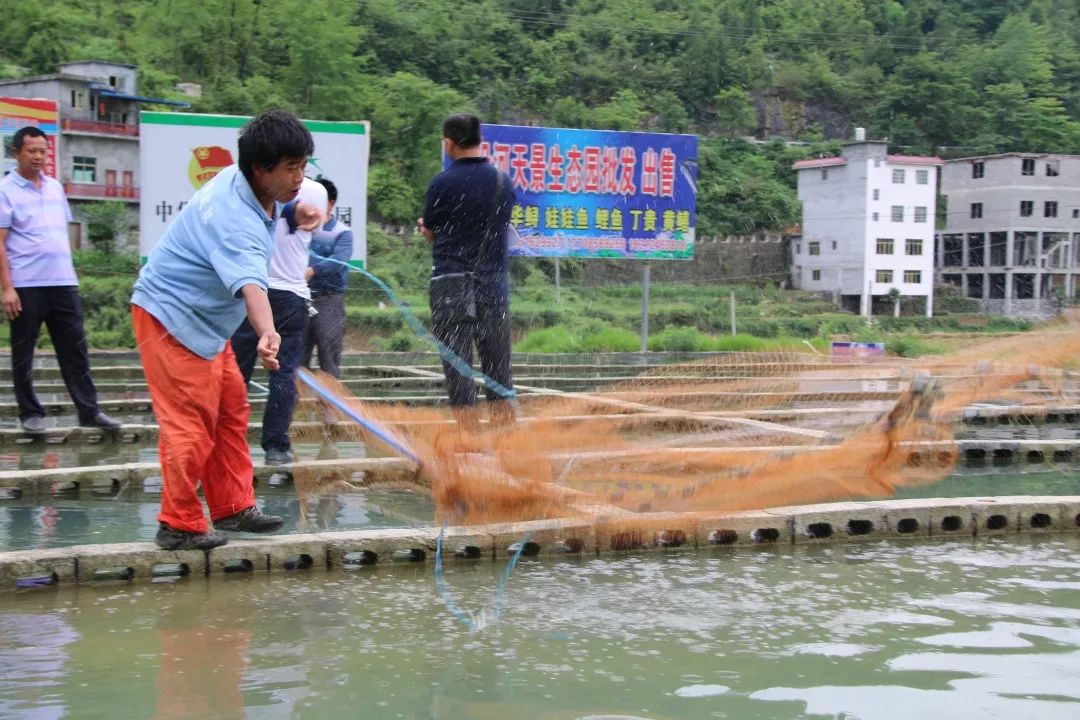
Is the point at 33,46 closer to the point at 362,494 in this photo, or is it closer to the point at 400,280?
the point at 400,280

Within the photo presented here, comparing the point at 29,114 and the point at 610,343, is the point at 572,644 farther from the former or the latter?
the point at 29,114

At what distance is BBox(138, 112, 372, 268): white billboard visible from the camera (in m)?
18.5

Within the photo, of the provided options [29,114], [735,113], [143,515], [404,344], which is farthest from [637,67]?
[143,515]

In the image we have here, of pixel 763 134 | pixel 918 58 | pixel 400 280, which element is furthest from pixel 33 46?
pixel 918 58

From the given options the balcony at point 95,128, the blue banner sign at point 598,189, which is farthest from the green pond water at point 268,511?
the balcony at point 95,128

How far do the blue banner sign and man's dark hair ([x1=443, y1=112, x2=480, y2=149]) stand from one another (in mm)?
14854

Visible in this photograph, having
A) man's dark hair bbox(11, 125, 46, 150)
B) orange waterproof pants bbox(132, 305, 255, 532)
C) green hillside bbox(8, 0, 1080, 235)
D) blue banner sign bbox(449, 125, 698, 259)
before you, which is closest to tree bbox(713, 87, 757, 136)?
green hillside bbox(8, 0, 1080, 235)

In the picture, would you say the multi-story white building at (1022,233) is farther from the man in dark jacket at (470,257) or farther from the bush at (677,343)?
the man in dark jacket at (470,257)

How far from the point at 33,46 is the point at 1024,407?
55.0m

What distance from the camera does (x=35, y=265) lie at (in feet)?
21.1

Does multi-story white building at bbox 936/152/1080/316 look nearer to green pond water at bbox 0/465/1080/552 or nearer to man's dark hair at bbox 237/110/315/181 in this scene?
green pond water at bbox 0/465/1080/552

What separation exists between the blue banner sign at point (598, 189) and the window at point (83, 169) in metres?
26.3

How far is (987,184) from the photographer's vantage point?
58125 millimetres

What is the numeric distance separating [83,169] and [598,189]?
91.2 ft
